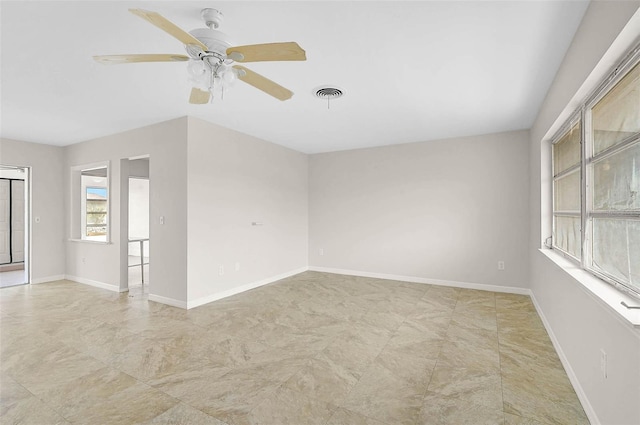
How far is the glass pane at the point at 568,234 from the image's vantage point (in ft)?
7.92

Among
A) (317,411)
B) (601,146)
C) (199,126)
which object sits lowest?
(317,411)

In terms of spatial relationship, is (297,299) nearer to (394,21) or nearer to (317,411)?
(317,411)

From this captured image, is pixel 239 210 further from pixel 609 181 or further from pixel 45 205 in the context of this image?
pixel 609 181

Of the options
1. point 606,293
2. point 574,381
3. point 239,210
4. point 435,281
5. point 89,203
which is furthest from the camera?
point 89,203

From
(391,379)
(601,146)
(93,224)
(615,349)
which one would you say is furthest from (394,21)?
(93,224)

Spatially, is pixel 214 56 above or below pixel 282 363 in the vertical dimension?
above

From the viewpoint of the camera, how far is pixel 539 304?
11.4 feet

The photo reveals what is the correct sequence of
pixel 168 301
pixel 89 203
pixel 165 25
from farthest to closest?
pixel 89 203
pixel 168 301
pixel 165 25

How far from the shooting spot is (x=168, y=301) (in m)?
3.88

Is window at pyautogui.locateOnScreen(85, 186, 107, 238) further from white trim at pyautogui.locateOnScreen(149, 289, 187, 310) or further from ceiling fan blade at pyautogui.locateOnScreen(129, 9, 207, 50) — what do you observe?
ceiling fan blade at pyautogui.locateOnScreen(129, 9, 207, 50)

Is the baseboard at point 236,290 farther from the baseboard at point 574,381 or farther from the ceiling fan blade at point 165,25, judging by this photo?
the baseboard at point 574,381

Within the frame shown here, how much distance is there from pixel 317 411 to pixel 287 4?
2386 millimetres

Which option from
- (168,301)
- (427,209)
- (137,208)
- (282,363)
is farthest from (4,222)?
(427,209)

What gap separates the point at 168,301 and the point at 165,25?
341 cm
